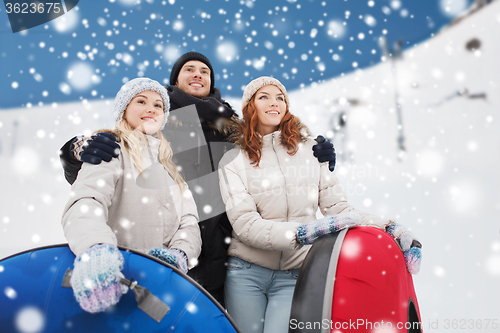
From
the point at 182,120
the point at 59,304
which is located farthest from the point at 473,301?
the point at 59,304

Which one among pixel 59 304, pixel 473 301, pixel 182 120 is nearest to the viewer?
pixel 59 304

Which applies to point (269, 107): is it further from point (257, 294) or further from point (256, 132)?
point (257, 294)

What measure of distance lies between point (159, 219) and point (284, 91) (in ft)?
3.28

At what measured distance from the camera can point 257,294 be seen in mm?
1413

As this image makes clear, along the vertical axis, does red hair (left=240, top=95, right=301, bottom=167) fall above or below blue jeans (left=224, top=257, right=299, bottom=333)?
above

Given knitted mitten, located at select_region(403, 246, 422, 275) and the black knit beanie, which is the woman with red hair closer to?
knitted mitten, located at select_region(403, 246, 422, 275)

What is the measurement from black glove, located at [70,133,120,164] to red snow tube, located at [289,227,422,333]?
32.7 inches

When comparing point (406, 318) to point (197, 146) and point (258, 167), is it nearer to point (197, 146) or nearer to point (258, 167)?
point (258, 167)

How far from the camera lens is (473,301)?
305 cm

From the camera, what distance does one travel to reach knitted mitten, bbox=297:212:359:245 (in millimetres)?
1077

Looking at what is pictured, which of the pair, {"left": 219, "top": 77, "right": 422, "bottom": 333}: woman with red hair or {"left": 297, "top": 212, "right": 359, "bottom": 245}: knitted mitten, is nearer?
{"left": 297, "top": 212, "right": 359, "bottom": 245}: knitted mitten

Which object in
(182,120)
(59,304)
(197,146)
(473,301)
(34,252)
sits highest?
(182,120)

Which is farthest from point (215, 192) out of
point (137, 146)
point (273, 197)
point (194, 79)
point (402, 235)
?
point (402, 235)

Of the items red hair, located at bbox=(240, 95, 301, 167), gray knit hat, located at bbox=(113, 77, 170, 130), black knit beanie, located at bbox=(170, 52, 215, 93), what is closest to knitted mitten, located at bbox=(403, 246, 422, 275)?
red hair, located at bbox=(240, 95, 301, 167)
